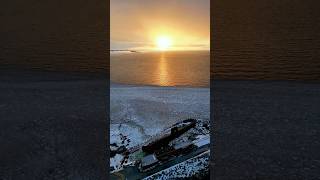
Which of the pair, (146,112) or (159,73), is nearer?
(146,112)

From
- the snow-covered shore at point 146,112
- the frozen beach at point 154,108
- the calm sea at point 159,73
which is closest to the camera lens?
the snow-covered shore at point 146,112
